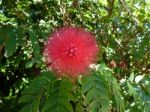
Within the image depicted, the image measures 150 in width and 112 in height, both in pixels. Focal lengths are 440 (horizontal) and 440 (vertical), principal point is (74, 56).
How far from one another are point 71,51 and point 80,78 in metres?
0.23

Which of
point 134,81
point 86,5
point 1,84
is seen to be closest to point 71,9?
point 86,5

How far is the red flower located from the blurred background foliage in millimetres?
110

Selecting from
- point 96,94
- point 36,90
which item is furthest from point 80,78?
point 36,90

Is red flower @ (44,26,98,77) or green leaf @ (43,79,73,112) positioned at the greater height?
red flower @ (44,26,98,77)

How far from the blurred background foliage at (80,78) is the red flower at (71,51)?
110 mm

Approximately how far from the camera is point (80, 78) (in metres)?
2.62

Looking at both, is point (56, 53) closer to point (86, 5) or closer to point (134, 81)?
point (134, 81)

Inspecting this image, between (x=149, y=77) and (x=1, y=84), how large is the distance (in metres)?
1.56

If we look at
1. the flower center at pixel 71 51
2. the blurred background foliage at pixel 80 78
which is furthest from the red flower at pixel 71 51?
the blurred background foliage at pixel 80 78

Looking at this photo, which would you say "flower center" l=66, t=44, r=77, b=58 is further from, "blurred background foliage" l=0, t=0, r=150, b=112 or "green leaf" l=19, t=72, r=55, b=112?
"green leaf" l=19, t=72, r=55, b=112

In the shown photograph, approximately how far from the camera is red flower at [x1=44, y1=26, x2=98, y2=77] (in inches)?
97.0

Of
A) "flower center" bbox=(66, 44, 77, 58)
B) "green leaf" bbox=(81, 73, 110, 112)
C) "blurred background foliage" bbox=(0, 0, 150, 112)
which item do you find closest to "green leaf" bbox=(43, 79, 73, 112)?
"blurred background foliage" bbox=(0, 0, 150, 112)

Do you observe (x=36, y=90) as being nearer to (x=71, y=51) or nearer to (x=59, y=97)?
(x=59, y=97)

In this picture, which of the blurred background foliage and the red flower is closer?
the red flower
